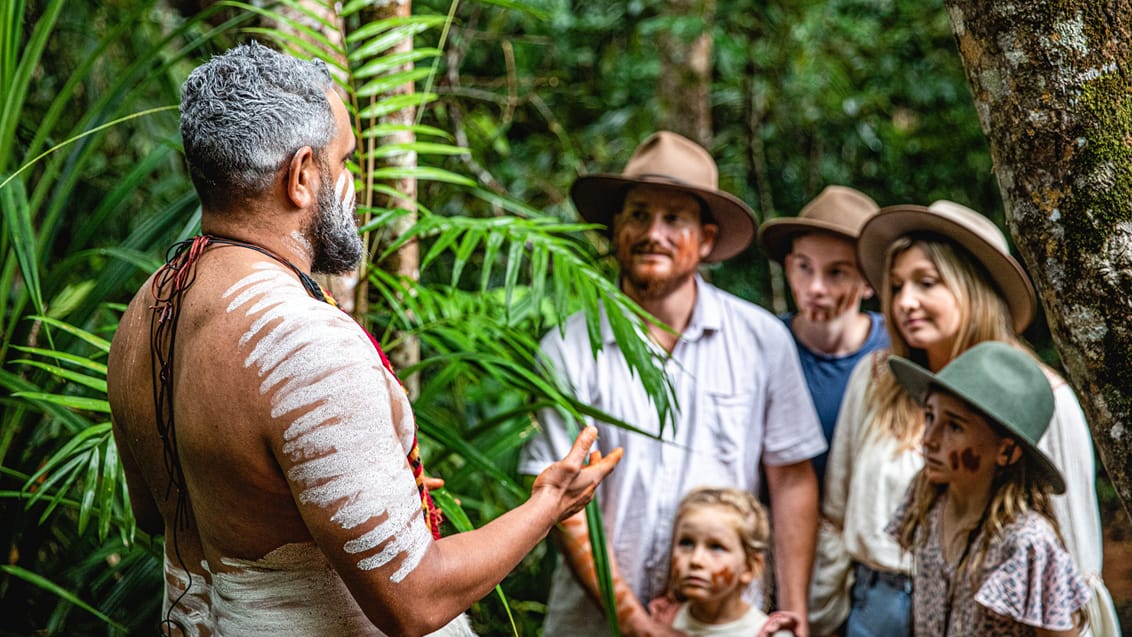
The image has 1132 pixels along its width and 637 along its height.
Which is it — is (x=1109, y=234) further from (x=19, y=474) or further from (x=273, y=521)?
(x=19, y=474)

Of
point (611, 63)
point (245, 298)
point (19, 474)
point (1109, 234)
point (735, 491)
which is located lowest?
point (19, 474)

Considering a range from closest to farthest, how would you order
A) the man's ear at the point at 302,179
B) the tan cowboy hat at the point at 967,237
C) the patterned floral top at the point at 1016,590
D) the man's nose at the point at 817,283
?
the man's ear at the point at 302,179 → the patterned floral top at the point at 1016,590 → the tan cowboy hat at the point at 967,237 → the man's nose at the point at 817,283

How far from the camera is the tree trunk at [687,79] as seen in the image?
4930mm

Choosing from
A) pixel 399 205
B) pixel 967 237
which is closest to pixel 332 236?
pixel 399 205

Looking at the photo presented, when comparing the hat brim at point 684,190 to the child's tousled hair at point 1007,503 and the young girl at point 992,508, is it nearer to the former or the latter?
the young girl at point 992,508

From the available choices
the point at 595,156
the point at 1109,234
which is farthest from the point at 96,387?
the point at 595,156

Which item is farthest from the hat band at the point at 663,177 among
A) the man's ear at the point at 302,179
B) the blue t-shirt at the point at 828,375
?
the man's ear at the point at 302,179

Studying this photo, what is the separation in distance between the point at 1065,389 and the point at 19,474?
248 centimetres

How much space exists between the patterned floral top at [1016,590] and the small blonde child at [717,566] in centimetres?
46

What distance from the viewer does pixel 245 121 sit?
150 cm

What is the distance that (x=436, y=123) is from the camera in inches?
165

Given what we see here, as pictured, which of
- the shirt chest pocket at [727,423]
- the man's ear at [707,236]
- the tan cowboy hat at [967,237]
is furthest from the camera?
the man's ear at [707,236]

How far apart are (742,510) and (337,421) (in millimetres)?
1621

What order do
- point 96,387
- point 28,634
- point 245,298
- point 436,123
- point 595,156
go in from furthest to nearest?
point 595,156
point 436,123
point 28,634
point 96,387
point 245,298
